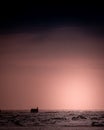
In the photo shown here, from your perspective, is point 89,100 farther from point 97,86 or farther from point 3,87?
point 3,87

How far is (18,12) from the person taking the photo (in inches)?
270

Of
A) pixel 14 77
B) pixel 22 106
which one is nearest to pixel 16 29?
pixel 14 77

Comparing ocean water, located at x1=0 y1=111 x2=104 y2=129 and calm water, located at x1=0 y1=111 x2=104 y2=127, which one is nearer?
ocean water, located at x1=0 y1=111 x2=104 y2=129

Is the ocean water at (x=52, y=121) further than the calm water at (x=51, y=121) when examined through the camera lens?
No

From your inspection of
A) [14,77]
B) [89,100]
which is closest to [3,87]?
[14,77]

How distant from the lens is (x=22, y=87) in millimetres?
7211

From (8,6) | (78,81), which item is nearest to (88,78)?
(78,81)

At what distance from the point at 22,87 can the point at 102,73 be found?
1350 millimetres

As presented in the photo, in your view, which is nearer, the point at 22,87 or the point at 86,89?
the point at 86,89

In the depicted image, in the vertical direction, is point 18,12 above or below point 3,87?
above

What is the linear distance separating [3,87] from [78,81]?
118cm

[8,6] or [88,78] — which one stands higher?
[8,6]

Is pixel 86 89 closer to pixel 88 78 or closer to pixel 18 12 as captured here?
pixel 88 78

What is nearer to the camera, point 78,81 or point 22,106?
point 78,81
